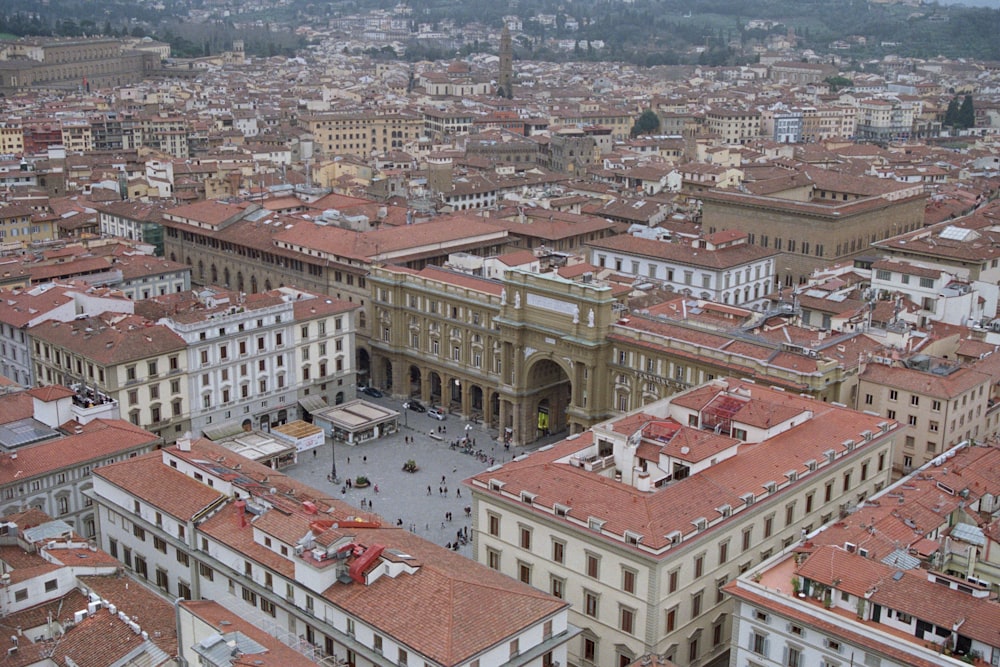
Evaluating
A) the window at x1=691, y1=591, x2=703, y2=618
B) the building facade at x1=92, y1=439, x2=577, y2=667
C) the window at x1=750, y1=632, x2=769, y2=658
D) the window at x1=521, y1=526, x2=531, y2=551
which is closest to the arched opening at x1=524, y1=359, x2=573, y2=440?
the building facade at x1=92, y1=439, x2=577, y2=667

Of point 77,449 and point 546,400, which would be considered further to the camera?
point 546,400

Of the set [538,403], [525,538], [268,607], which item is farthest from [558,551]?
[538,403]

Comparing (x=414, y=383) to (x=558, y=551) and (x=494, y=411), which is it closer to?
(x=494, y=411)

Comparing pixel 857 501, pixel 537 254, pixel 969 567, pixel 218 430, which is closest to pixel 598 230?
pixel 537 254

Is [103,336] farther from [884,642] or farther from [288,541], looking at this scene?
[884,642]

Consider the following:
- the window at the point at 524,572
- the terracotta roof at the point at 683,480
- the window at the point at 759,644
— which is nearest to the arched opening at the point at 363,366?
the terracotta roof at the point at 683,480

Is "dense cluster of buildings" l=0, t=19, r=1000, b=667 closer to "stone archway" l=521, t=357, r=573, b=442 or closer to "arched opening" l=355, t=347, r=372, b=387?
"stone archway" l=521, t=357, r=573, b=442

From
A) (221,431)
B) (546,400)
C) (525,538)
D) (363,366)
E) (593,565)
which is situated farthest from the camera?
(363,366)
